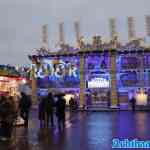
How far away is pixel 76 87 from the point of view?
7138cm

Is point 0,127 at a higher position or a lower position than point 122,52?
lower

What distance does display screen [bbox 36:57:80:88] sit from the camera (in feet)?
237

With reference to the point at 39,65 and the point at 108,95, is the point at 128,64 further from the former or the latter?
the point at 39,65

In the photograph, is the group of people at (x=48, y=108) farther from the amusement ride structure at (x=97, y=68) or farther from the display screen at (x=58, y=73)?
the display screen at (x=58, y=73)

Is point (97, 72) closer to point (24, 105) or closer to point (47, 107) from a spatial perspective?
point (47, 107)

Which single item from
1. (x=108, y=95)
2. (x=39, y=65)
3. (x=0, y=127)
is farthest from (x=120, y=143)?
(x=39, y=65)

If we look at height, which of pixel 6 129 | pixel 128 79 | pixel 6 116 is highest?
pixel 128 79

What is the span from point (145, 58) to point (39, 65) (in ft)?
53.3

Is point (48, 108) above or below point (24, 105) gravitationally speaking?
below

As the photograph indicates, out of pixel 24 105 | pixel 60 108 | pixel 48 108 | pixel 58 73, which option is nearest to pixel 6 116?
pixel 24 105

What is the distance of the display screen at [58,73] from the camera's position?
72125mm

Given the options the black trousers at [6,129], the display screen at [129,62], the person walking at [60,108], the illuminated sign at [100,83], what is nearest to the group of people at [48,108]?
the person walking at [60,108]

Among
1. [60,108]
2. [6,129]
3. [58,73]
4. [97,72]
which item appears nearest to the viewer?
[6,129]

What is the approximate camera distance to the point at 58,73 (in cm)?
7312
